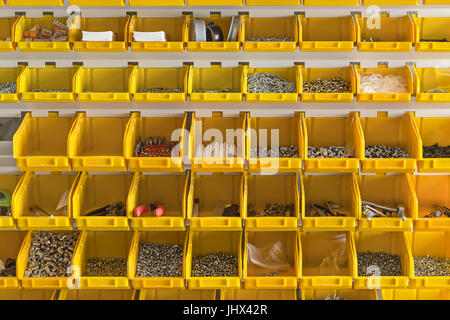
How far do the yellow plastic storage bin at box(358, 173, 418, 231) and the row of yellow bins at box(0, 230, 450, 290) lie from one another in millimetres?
210

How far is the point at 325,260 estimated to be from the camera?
11.7 ft

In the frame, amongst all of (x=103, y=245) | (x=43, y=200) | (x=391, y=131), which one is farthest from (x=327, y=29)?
(x=43, y=200)

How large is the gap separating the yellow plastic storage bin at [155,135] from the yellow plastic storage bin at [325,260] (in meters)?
1.15

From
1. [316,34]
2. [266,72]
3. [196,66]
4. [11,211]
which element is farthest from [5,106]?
[316,34]

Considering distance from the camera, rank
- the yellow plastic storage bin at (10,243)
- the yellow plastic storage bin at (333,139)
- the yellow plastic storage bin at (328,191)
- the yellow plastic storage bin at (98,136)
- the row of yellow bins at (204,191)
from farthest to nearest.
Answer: the yellow plastic storage bin at (10,243)
the yellow plastic storage bin at (328,191)
the yellow plastic storage bin at (98,136)
the row of yellow bins at (204,191)
the yellow plastic storage bin at (333,139)

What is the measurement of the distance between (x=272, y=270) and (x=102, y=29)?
2.21 m

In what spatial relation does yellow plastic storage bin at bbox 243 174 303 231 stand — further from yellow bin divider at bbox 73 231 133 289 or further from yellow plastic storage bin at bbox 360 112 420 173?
yellow bin divider at bbox 73 231 133 289

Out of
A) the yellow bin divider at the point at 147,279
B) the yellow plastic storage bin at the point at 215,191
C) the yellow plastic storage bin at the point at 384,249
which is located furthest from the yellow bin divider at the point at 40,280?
the yellow plastic storage bin at the point at 384,249

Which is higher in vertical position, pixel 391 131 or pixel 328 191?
pixel 391 131

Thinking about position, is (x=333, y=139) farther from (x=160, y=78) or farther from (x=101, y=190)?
(x=101, y=190)

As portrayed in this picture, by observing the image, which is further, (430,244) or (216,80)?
(430,244)

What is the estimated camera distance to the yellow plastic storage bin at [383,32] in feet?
10.5

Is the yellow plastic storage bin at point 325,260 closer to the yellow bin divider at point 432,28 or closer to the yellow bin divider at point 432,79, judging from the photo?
the yellow bin divider at point 432,79

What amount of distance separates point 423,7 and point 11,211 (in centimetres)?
333
